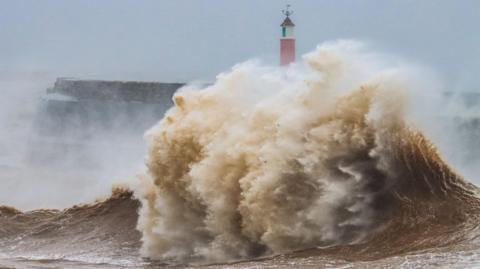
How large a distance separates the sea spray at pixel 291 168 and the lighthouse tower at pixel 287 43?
33.6ft

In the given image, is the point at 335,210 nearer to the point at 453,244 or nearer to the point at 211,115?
the point at 453,244

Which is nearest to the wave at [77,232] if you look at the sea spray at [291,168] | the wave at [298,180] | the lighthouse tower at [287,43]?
the wave at [298,180]

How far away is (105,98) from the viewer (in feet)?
132

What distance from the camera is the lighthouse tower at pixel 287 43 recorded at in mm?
24094

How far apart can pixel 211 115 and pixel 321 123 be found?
2.51 metres

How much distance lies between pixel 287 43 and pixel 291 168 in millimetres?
13032

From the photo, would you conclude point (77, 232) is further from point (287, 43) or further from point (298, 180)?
point (287, 43)

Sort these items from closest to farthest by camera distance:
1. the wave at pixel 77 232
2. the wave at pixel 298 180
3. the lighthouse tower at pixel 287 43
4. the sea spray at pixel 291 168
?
the wave at pixel 298 180 < the sea spray at pixel 291 168 < the wave at pixel 77 232 < the lighthouse tower at pixel 287 43

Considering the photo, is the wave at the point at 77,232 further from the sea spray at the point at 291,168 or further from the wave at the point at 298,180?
the sea spray at the point at 291,168

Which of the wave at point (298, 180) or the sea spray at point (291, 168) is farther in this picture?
the sea spray at point (291, 168)

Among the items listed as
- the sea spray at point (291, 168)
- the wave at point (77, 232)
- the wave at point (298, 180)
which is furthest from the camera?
the wave at point (77, 232)

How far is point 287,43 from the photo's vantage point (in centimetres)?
2439

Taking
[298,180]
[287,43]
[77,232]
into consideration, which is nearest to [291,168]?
[298,180]

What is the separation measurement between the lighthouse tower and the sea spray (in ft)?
33.6
